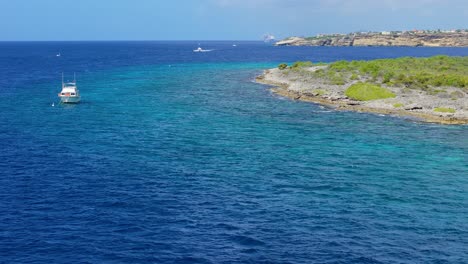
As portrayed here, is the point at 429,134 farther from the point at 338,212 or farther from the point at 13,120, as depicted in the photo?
the point at 13,120

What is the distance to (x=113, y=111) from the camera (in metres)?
112

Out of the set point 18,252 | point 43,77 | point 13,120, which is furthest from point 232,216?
point 43,77

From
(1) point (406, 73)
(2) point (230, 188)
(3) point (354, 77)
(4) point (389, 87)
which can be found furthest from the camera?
(1) point (406, 73)

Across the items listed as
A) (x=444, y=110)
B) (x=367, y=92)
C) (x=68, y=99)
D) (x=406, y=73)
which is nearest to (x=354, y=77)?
(x=406, y=73)

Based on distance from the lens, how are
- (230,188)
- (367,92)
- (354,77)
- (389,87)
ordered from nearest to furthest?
(230,188)
(367,92)
(389,87)
(354,77)

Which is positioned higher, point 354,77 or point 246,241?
point 354,77

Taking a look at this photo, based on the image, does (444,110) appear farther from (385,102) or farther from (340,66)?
(340,66)

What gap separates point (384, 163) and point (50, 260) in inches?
1847

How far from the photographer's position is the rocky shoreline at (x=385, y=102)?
100375 millimetres

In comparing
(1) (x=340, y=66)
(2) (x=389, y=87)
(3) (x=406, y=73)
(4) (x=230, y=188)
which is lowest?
(4) (x=230, y=188)

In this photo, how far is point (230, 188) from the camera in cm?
5947

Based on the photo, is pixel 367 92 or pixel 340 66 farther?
pixel 340 66

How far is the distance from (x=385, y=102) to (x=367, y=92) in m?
8.20

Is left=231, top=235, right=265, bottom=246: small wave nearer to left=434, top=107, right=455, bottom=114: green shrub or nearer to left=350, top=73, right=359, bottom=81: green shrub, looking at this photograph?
left=434, top=107, right=455, bottom=114: green shrub
